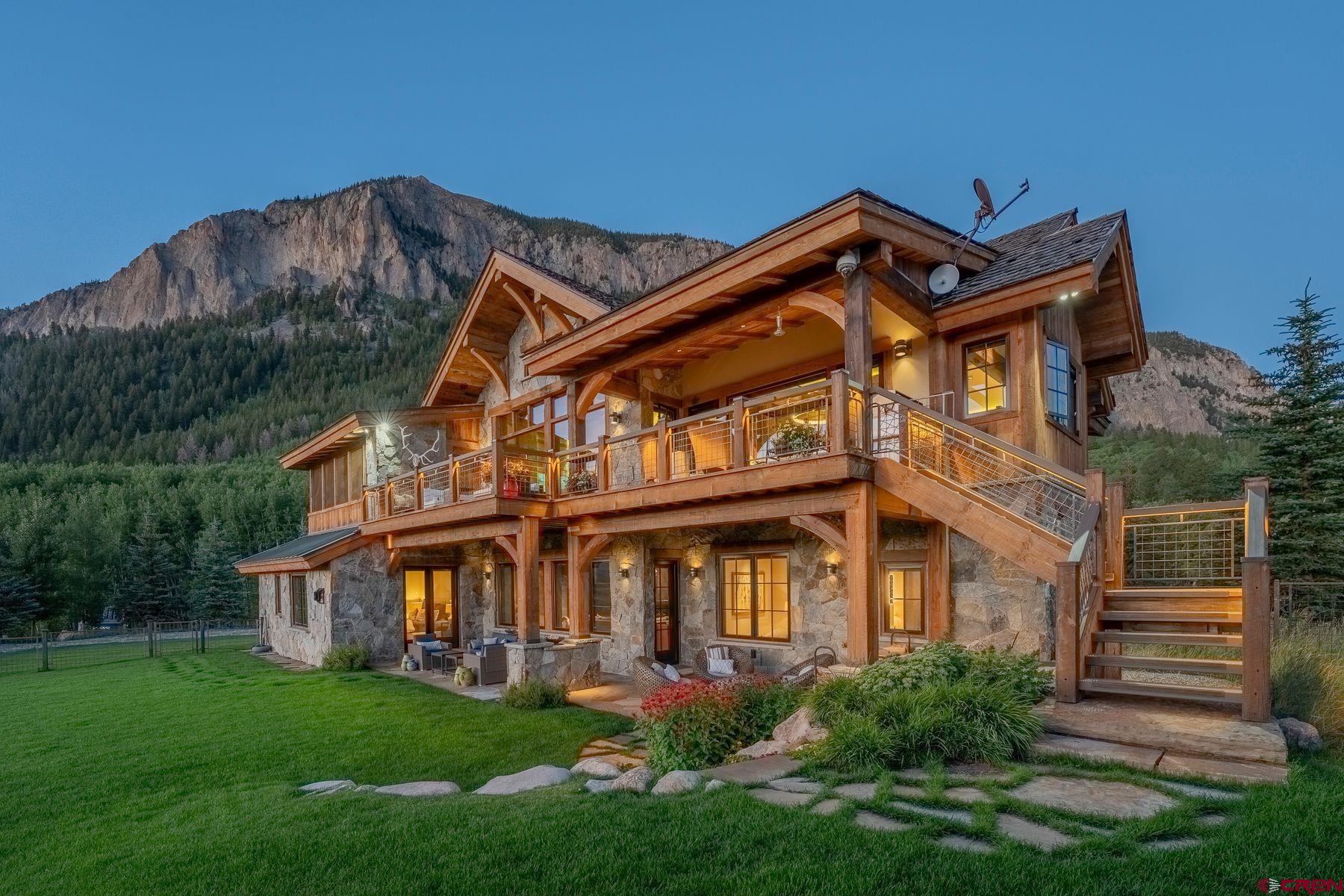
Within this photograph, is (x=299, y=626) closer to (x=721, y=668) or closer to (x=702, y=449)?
(x=721, y=668)

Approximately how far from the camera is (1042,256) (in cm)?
941

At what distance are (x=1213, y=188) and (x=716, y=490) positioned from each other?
216453mm

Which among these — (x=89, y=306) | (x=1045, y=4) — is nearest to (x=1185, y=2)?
(x=1045, y=4)

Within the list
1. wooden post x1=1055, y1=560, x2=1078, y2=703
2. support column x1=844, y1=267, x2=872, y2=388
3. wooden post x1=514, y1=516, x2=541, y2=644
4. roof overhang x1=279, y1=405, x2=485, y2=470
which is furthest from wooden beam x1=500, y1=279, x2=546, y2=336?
Result: wooden post x1=1055, y1=560, x2=1078, y2=703

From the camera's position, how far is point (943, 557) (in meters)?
9.59

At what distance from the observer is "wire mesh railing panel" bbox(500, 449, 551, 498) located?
498 inches

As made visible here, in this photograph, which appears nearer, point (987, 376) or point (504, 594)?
point (987, 376)

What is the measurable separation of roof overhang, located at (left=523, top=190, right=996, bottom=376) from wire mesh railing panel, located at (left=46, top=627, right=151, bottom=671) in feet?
54.0

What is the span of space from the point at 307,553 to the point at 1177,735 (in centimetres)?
1570

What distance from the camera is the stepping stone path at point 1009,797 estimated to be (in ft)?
12.4

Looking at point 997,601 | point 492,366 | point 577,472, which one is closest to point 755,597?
point 577,472

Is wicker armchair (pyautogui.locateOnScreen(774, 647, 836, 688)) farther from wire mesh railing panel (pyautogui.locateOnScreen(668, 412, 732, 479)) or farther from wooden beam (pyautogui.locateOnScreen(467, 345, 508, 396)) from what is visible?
wooden beam (pyautogui.locateOnScreen(467, 345, 508, 396))

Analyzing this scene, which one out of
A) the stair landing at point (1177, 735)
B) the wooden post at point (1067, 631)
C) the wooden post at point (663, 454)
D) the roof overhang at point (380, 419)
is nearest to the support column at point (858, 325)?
the wooden post at point (663, 454)

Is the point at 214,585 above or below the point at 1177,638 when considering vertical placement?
below
